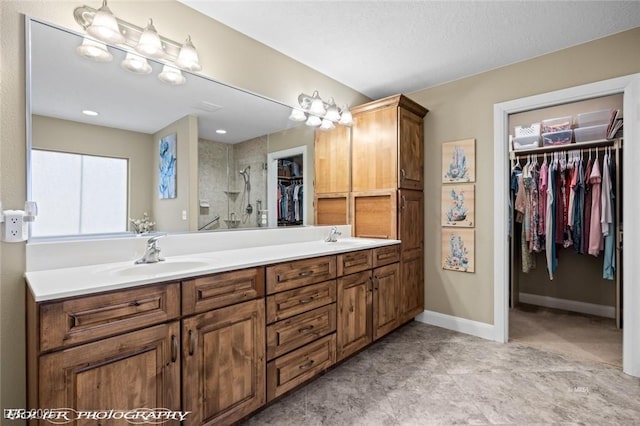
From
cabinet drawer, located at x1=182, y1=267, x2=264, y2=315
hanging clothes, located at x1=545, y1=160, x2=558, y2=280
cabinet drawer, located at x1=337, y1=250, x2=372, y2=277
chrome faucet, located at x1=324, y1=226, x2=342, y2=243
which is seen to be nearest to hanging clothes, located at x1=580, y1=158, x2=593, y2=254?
hanging clothes, located at x1=545, y1=160, x2=558, y2=280

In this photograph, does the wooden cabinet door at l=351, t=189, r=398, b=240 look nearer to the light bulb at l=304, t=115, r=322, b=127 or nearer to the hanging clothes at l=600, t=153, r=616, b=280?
the light bulb at l=304, t=115, r=322, b=127

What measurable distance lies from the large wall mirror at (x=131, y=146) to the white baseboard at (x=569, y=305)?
3606mm

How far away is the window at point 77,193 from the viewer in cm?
143

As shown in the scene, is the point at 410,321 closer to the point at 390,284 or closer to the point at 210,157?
the point at 390,284

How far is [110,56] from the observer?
5.25 feet

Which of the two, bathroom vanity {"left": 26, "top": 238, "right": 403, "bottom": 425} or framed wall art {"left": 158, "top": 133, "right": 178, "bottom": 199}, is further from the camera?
framed wall art {"left": 158, "top": 133, "right": 178, "bottom": 199}

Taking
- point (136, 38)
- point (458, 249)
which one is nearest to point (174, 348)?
point (136, 38)

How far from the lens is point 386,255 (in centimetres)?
260

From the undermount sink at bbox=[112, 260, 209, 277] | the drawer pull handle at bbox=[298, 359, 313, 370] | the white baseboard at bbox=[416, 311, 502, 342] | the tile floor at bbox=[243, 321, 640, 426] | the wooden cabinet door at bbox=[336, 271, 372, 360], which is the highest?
the undermount sink at bbox=[112, 260, 209, 277]

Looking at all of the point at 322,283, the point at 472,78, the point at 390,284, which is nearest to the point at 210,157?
the point at 322,283

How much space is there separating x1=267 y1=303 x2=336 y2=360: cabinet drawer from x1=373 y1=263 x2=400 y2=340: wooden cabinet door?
0.54 m

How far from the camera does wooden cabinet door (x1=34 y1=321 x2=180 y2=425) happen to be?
40.4 inches

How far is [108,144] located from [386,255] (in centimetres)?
209

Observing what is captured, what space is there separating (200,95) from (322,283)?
1466 mm
